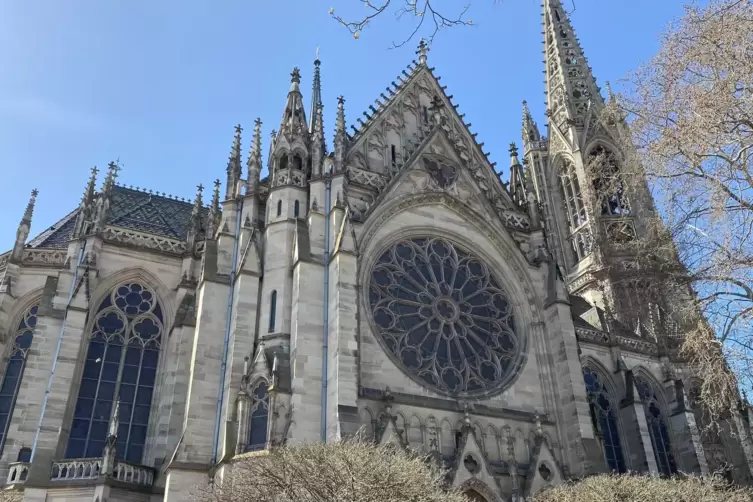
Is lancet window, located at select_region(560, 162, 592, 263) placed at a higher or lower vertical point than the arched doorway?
higher

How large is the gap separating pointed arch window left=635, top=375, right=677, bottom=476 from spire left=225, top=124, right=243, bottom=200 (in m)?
17.6

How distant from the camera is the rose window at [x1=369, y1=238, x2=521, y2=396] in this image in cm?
2027

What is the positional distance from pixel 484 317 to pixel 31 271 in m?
15.7

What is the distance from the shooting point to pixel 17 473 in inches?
714

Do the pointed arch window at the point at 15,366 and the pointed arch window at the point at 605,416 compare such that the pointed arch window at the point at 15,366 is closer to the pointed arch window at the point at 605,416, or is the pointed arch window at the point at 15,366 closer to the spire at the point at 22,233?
the spire at the point at 22,233

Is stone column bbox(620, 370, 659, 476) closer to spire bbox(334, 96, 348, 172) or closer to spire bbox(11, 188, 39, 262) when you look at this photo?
spire bbox(334, 96, 348, 172)

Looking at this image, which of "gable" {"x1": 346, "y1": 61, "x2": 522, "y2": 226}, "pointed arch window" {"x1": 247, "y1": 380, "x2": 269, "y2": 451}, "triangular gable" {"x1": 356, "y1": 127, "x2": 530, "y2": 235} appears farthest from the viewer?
"gable" {"x1": 346, "y1": 61, "x2": 522, "y2": 226}

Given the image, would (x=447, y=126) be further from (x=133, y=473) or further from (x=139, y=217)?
(x=133, y=473)

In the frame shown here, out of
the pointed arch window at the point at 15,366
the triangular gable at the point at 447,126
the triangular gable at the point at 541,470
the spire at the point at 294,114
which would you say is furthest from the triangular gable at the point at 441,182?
the pointed arch window at the point at 15,366

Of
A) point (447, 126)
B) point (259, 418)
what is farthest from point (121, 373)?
point (447, 126)

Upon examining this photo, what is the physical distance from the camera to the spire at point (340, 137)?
2209 cm

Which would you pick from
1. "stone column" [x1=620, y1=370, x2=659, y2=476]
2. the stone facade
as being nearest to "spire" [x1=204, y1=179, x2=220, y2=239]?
the stone facade

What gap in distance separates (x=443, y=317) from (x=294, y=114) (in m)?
9.02

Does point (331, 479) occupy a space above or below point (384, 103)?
below
